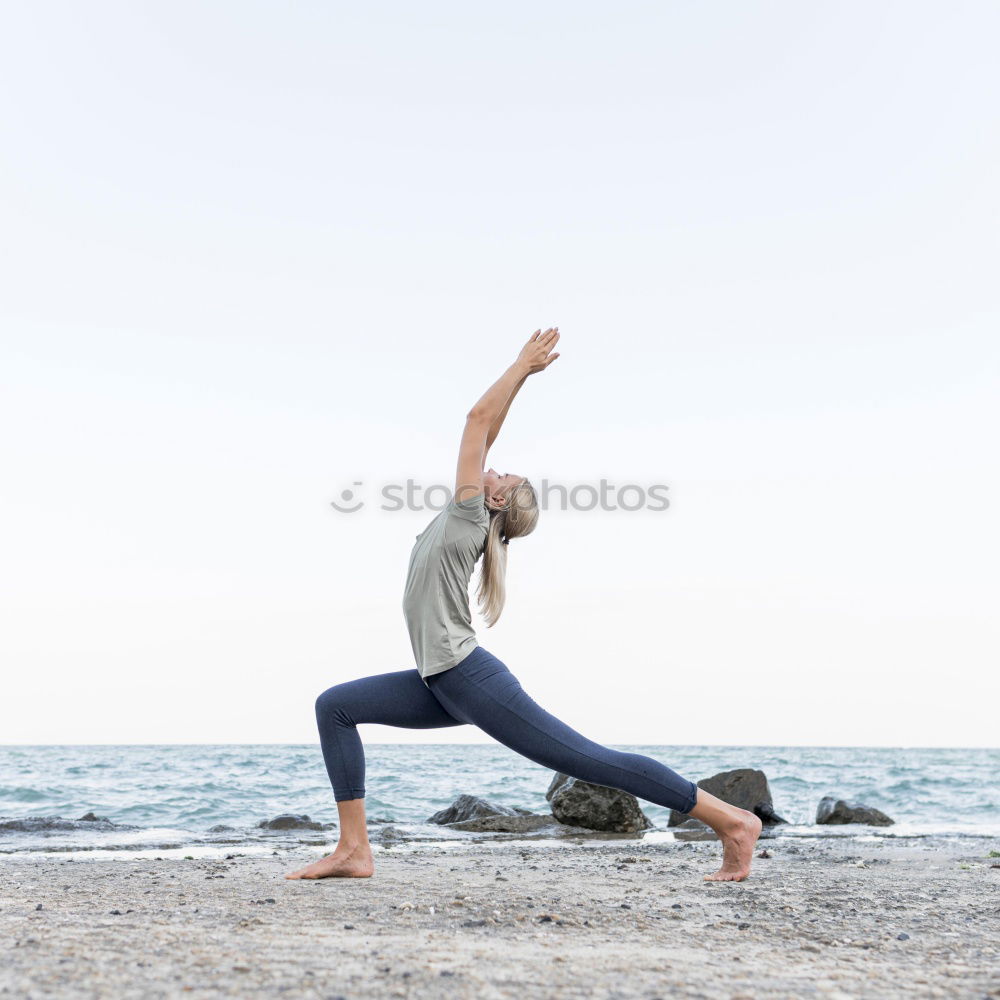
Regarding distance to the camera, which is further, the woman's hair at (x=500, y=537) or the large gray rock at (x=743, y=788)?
the large gray rock at (x=743, y=788)

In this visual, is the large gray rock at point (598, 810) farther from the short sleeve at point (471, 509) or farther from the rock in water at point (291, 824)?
the short sleeve at point (471, 509)

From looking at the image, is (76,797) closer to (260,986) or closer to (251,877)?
(251,877)

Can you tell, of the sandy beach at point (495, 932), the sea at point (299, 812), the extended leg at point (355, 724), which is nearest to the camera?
the sandy beach at point (495, 932)

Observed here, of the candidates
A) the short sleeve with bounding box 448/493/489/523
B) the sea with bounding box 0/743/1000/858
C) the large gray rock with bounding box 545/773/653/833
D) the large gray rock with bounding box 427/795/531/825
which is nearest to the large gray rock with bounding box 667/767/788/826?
the sea with bounding box 0/743/1000/858

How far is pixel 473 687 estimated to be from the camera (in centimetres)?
466

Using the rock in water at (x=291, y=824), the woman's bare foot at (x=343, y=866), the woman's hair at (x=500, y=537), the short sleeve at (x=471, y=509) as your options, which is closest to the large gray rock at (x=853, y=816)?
the rock in water at (x=291, y=824)

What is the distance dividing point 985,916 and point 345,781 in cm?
296

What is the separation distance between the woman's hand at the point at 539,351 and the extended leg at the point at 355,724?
1.64 m

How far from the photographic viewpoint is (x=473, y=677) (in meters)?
4.67

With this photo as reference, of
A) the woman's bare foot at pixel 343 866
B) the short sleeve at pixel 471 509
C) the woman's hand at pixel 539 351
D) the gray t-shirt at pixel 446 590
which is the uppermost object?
the woman's hand at pixel 539 351

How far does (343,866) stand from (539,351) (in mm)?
2795

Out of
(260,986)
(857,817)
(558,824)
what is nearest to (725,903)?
(260,986)

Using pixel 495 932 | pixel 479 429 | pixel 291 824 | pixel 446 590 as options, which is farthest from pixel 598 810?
pixel 495 932

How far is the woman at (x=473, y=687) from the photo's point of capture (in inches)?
184
